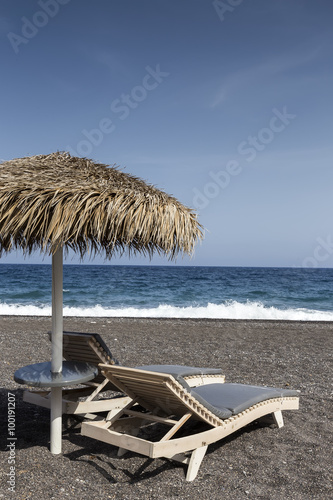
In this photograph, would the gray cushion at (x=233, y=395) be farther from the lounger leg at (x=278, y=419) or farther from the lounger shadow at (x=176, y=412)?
the lounger leg at (x=278, y=419)

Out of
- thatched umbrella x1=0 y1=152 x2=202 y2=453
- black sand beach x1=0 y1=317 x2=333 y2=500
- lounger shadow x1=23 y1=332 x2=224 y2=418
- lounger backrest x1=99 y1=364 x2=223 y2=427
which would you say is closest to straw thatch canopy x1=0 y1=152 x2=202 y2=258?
thatched umbrella x1=0 y1=152 x2=202 y2=453

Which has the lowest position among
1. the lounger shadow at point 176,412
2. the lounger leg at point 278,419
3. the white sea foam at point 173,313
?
the white sea foam at point 173,313

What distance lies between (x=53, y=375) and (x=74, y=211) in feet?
4.58

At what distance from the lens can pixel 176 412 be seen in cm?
348

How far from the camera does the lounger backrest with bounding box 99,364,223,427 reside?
3074 millimetres

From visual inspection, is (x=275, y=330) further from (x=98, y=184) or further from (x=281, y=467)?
(x=98, y=184)

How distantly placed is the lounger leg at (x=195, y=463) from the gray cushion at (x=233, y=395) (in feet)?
1.03

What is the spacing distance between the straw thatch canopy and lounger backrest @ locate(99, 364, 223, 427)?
3.29 feet

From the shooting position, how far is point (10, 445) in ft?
11.6

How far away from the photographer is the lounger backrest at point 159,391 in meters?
3.07

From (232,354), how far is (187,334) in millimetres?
2498

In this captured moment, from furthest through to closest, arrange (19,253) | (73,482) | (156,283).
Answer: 1. (156,283)
2. (19,253)
3. (73,482)

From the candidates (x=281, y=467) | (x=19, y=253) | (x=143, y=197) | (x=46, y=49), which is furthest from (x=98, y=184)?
(x=46, y=49)

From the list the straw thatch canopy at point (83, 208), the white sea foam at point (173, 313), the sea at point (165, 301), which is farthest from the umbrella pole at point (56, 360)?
the white sea foam at point (173, 313)
